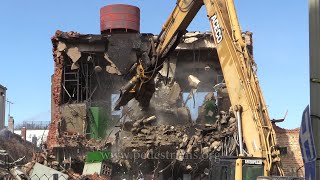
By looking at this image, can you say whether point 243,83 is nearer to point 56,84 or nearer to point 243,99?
point 243,99

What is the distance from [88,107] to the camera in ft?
95.6

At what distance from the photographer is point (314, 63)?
12.6ft

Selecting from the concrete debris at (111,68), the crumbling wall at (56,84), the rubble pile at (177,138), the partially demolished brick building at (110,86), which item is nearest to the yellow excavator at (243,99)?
the rubble pile at (177,138)

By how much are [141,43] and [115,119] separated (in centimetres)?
419

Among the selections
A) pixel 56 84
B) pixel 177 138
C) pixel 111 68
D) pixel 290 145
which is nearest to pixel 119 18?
pixel 111 68

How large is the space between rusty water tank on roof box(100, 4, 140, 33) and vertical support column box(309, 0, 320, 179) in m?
27.0

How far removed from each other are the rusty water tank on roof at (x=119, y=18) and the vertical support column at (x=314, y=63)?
2702 centimetres

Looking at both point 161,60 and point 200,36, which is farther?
point 200,36

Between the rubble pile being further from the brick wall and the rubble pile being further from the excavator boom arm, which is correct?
the excavator boom arm

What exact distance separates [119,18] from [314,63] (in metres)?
27.8

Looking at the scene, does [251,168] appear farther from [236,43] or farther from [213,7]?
[213,7]

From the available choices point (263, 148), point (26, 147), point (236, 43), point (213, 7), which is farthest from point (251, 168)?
point (26, 147)

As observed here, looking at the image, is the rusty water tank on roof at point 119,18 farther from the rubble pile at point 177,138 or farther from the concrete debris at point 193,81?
the rubble pile at point 177,138

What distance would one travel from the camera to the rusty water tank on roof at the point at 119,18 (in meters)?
30.7
